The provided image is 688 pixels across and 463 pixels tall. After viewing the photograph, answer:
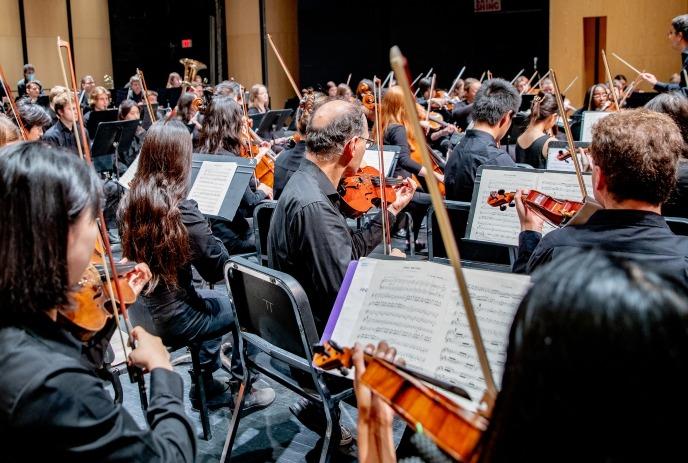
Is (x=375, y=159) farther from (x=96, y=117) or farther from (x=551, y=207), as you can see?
(x=96, y=117)

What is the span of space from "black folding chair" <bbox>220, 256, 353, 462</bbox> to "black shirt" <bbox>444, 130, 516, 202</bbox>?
2003 mm

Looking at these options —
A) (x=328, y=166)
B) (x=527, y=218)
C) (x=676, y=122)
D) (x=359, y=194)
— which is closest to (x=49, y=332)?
(x=328, y=166)

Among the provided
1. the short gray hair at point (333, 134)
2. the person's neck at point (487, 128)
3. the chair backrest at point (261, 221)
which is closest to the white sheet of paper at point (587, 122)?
the person's neck at point (487, 128)

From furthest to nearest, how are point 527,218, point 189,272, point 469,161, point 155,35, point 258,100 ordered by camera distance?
point 155,35 → point 258,100 → point 469,161 → point 189,272 → point 527,218

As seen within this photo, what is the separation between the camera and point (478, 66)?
47.1 ft

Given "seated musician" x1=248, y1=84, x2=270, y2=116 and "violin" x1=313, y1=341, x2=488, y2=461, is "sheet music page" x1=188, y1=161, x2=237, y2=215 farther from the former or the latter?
"seated musician" x1=248, y1=84, x2=270, y2=116

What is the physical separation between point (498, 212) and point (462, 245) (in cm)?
59

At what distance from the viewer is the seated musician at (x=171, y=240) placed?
9.61ft

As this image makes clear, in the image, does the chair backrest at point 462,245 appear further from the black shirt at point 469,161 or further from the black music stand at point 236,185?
the black music stand at point 236,185

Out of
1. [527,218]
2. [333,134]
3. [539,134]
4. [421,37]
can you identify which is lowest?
[527,218]

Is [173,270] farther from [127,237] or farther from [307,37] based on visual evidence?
[307,37]

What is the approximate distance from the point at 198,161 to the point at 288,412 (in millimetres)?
1633

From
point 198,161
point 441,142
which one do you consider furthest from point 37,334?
point 441,142

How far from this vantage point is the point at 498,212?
342cm
